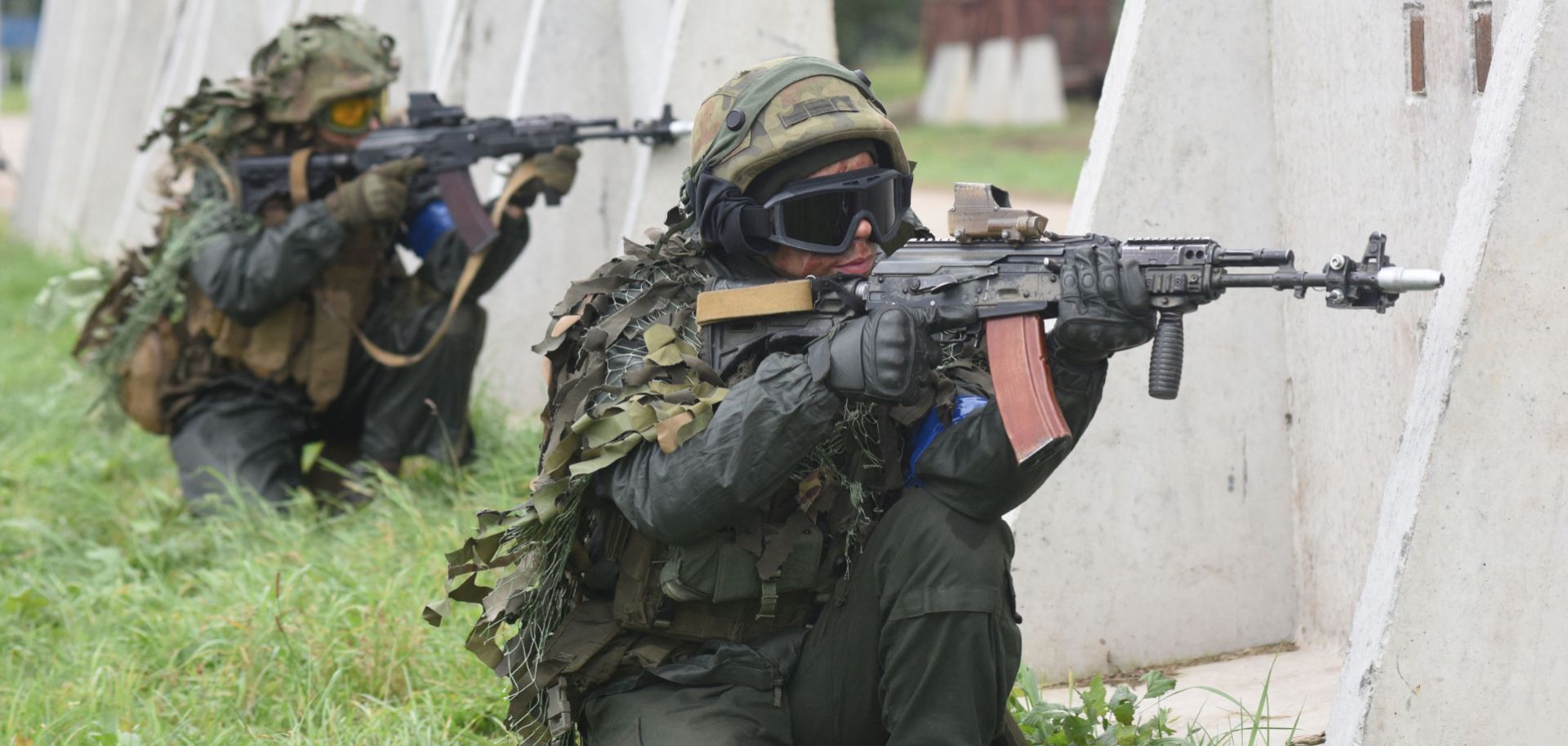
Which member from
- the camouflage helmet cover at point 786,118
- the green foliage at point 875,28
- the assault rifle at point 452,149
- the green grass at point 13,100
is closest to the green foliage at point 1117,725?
the camouflage helmet cover at point 786,118

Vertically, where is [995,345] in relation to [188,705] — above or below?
above

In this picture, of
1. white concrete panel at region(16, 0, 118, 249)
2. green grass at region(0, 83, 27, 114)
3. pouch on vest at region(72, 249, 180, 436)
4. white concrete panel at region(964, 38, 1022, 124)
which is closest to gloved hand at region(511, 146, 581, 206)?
pouch on vest at region(72, 249, 180, 436)

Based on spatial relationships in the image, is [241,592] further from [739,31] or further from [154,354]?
[739,31]

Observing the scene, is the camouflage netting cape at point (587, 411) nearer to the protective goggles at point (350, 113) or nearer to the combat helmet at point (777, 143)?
the combat helmet at point (777, 143)

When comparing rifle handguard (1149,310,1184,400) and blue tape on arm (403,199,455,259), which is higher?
rifle handguard (1149,310,1184,400)

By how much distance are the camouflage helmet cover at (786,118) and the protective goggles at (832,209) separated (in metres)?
0.07

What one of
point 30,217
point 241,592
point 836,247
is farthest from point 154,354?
point 30,217

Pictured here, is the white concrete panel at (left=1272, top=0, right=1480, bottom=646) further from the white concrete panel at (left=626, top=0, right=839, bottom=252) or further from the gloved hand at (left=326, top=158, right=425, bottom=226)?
the gloved hand at (left=326, top=158, right=425, bottom=226)

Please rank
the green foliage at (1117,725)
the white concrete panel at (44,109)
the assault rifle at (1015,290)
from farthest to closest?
the white concrete panel at (44,109) → the green foliage at (1117,725) → the assault rifle at (1015,290)

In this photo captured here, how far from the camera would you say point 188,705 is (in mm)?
3961

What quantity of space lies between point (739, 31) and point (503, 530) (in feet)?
9.31

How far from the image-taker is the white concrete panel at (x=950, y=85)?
19.4 metres

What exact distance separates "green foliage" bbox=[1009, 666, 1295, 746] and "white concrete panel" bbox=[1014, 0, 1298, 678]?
1.56ft

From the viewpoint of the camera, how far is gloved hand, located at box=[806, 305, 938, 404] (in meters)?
2.67
